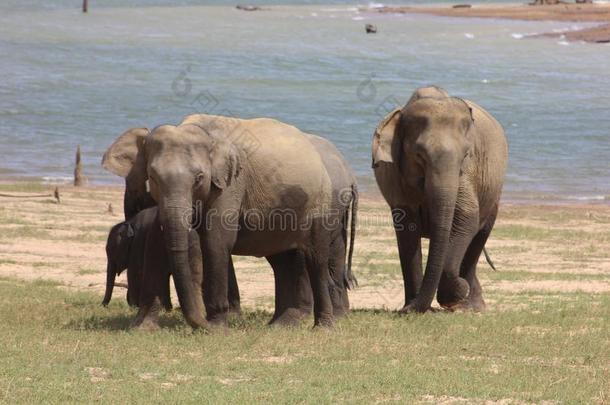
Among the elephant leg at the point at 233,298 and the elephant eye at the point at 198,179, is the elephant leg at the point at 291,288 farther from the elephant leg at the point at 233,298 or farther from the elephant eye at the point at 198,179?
the elephant eye at the point at 198,179

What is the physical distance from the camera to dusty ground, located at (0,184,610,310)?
18.0 m

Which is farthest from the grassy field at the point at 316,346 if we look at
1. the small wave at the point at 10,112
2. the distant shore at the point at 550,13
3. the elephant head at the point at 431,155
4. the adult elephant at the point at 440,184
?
the distant shore at the point at 550,13

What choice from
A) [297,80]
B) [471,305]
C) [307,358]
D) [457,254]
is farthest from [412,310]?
[297,80]

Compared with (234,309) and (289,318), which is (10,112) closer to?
(234,309)

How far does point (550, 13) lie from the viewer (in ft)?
330

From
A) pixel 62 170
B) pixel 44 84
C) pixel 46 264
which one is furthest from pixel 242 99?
pixel 46 264

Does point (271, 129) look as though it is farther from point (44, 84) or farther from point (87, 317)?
point (44, 84)

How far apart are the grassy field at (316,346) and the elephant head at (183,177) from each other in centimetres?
65

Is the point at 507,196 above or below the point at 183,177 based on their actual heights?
below

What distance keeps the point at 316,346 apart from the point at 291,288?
6.13ft

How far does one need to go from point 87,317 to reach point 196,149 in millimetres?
2747

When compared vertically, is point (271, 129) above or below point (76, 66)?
above

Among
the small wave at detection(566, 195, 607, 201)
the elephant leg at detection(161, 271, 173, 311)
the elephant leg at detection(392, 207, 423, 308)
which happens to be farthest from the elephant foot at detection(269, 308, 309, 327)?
the small wave at detection(566, 195, 607, 201)

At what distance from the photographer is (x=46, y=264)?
19.0 m
